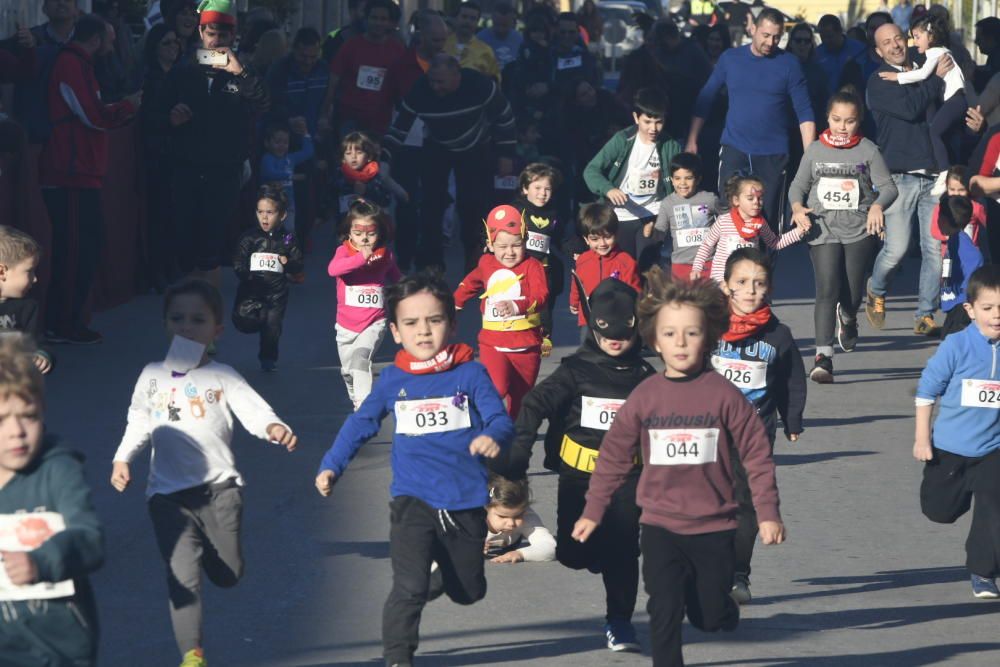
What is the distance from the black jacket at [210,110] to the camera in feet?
48.1

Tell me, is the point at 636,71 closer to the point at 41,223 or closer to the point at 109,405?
the point at 41,223

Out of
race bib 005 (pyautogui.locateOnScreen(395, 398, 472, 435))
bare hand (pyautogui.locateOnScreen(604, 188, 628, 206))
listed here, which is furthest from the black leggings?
race bib 005 (pyautogui.locateOnScreen(395, 398, 472, 435))

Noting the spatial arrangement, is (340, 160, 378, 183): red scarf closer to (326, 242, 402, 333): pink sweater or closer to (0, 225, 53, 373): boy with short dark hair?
(326, 242, 402, 333): pink sweater

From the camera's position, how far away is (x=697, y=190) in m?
13.4

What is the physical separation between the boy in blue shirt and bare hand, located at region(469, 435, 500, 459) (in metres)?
2.00

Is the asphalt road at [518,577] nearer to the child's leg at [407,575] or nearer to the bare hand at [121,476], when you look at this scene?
the child's leg at [407,575]

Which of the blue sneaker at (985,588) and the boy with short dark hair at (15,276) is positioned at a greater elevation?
the boy with short dark hair at (15,276)

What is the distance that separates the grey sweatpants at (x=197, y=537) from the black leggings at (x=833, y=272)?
23.1ft

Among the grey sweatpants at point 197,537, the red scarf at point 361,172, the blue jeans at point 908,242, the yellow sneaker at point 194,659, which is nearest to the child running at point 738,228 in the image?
the blue jeans at point 908,242

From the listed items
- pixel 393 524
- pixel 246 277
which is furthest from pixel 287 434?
pixel 246 277

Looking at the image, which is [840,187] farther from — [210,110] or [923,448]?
[923,448]

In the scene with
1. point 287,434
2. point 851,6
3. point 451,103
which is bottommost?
point 287,434

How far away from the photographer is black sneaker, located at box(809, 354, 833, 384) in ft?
43.4

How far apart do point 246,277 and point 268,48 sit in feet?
20.4
